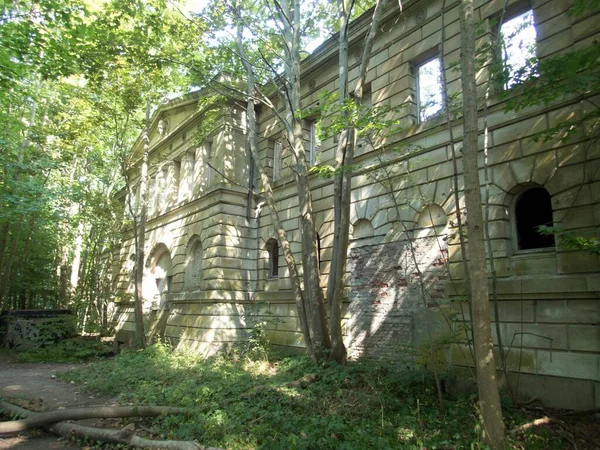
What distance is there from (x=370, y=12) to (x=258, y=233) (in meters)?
8.43

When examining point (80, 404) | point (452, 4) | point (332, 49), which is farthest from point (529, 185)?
point (80, 404)

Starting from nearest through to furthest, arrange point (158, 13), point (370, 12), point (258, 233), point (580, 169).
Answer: point (580, 169), point (370, 12), point (158, 13), point (258, 233)

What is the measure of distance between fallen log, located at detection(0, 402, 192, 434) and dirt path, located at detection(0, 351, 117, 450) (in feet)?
0.52

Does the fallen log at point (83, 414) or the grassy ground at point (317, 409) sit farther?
the fallen log at point (83, 414)

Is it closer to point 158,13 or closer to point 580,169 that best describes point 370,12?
point 158,13

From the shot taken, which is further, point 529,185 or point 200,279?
A: point 200,279

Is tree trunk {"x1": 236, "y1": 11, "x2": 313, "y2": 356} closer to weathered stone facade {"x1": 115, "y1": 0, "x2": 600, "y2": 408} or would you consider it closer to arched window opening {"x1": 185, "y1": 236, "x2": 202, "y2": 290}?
weathered stone facade {"x1": 115, "y1": 0, "x2": 600, "y2": 408}

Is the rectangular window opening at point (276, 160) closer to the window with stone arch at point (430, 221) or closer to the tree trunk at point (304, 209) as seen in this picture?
the tree trunk at point (304, 209)

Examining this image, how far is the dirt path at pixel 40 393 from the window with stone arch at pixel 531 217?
28.5ft

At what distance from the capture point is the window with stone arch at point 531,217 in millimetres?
7883

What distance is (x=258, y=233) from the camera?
1559cm

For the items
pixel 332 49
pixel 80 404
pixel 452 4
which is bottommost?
pixel 80 404

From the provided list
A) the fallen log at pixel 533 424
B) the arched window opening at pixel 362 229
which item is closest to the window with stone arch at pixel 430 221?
the arched window opening at pixel 362 229

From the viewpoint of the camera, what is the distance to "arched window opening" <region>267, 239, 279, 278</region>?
15.1 m
